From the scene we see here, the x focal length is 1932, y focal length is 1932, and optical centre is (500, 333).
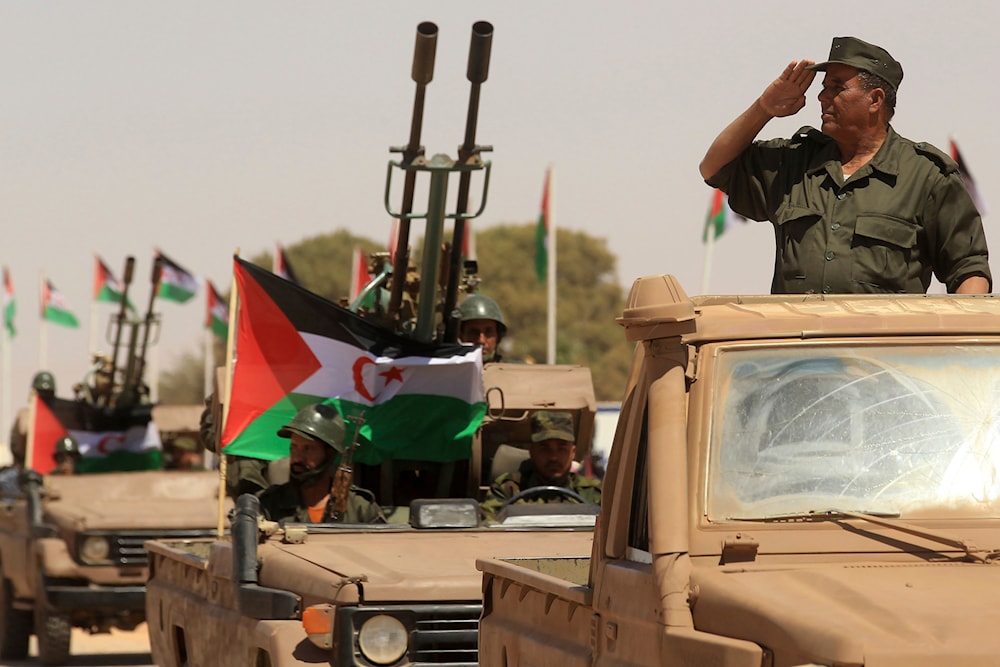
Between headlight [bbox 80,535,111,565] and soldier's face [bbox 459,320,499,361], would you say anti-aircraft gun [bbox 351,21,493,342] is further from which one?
headlight [bbox 80,535,111,565]

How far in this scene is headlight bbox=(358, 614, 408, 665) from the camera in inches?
266

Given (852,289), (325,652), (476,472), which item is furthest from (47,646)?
(852,289)

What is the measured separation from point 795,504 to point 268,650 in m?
3.16

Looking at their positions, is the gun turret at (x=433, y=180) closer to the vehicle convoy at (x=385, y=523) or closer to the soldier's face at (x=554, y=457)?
the vehicle convoy at (x=385, y=523)

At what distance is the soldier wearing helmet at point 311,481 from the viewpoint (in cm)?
880

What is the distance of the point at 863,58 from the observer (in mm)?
5512

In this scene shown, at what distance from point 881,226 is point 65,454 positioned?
13299mm

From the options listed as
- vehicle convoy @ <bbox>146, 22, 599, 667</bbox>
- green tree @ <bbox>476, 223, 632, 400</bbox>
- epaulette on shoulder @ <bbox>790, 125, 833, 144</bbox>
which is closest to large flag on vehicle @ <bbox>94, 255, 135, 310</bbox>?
vehicle convoy @ <bbox>146, 22, 599, 667</bbox>

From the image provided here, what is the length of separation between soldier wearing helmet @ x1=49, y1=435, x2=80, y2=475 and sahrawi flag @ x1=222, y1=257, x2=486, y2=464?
8.12 metres

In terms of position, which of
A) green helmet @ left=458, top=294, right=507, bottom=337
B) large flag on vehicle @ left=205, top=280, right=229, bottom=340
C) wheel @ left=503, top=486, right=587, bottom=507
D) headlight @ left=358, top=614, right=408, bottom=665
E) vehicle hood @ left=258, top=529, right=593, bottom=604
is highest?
large flag on vehicle @ left=205, top=280, right=229, bottom=340

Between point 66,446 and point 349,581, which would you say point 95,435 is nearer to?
point 66,446

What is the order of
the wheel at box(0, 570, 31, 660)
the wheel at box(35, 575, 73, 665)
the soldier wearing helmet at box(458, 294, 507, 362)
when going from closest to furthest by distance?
the soldier wearing helmet at box(458, 294, 507, 362)
the wheel at box(35, 575, 73, 665)
the wheel at box(0, 570, 31, 660)

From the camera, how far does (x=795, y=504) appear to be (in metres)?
4.39

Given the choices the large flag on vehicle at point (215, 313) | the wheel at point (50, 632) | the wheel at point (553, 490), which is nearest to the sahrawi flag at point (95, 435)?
the wheel at point (50, 632)
